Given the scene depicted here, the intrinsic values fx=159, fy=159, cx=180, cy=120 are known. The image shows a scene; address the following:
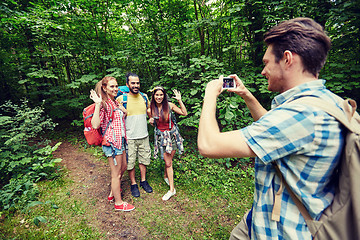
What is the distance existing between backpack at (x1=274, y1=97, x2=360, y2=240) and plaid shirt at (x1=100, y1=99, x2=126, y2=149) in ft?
9.68

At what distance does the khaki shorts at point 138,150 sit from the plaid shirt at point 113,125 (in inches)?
21.4

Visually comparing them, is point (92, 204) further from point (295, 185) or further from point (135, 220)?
point (295, 185)

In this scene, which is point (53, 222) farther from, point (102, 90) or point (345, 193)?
point (345, 193)

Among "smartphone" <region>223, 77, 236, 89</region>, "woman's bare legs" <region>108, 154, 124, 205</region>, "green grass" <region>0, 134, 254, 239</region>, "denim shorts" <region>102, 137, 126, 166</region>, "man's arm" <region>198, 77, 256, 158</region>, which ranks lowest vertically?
"green grass" <region>0, 134, 254, 239</region>

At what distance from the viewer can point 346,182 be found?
0.77 meters

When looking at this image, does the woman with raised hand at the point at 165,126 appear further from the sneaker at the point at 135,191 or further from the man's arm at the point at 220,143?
the man's arm at the point at 220,143

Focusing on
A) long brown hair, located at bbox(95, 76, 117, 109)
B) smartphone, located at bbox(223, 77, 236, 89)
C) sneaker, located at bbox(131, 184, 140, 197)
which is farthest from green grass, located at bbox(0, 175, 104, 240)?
smartphone, located at bbox(223, 77, 236, 89)

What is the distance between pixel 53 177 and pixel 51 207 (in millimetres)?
1129

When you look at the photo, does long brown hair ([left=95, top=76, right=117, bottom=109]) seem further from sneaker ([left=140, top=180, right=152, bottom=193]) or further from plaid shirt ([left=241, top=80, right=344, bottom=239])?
plaid shirt ([left=241, top=80, right=344, bottom=239])

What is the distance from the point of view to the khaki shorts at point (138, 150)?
12.1ft

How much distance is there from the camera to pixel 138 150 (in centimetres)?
387

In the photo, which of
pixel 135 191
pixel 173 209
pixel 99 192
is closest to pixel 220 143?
pixel 173 209

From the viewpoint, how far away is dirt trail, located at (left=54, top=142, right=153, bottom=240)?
116 inches

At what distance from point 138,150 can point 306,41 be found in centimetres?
363
